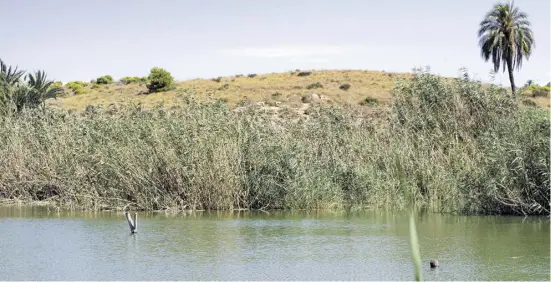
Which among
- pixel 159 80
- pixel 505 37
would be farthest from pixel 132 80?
pixel 505 37

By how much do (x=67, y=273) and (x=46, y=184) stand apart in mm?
10209

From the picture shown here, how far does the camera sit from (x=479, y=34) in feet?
151

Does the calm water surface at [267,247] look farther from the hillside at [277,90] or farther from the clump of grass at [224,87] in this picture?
the clump of grass at [224,87]

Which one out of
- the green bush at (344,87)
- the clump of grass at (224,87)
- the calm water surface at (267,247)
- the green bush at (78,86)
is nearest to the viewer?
the calm water surface at (267,247)

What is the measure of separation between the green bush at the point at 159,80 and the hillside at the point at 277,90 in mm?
896

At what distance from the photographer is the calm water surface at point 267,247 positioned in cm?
1162

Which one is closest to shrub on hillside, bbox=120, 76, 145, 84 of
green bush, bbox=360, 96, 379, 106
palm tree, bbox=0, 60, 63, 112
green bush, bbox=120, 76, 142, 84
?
green bush, bbox=120, 76, 142, 84

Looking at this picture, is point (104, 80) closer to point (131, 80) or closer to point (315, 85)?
point (131, 80)

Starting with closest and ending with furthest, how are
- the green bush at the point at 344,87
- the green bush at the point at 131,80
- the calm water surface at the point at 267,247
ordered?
1. the calm water surface at the point at 267,247
2. the green bush at the point at 344,87
3. the green bush at the point at 131,80

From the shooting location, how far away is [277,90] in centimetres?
5856

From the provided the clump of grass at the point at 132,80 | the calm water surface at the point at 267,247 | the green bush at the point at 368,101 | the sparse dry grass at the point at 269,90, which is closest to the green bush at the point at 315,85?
the sparse dry grass at the point at 269,90

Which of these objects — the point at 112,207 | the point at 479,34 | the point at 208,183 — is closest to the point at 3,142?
the point at 112,207

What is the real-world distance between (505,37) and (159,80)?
84.7ft

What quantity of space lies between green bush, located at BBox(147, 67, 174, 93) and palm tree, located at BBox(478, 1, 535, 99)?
2405 cm
